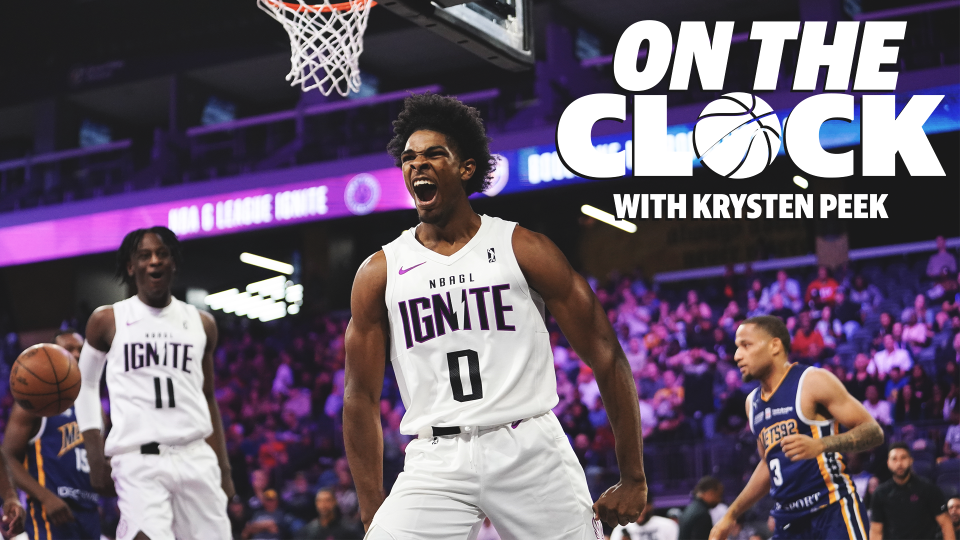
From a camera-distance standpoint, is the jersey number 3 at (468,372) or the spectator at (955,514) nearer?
the jersey number 3 at (468,372)

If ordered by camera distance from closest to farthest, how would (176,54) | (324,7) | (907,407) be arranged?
(324,7) → (907,407) → (176,54)

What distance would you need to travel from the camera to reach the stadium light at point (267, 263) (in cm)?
2319

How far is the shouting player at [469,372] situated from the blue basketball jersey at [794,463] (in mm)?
2503

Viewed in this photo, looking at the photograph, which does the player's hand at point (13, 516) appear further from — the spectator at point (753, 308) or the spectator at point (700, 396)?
the spectator at point (753, 308)

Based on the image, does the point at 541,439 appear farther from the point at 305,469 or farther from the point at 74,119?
the point at 74,119

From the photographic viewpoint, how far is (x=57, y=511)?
562 centimetres

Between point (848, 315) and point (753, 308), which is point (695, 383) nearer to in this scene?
point (753, 308)

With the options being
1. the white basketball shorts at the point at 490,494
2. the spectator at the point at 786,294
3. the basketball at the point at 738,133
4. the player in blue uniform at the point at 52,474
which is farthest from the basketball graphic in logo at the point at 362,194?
the white basketball shorts at the point at 490,494

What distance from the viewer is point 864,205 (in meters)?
17.2

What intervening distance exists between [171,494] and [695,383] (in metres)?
8.08

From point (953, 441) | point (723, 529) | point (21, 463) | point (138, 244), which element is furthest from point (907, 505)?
point (21, 463)

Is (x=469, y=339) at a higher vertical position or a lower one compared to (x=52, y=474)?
higher

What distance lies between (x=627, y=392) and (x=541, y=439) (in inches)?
12.7

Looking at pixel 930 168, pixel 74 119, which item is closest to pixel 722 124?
pixel 930 168
